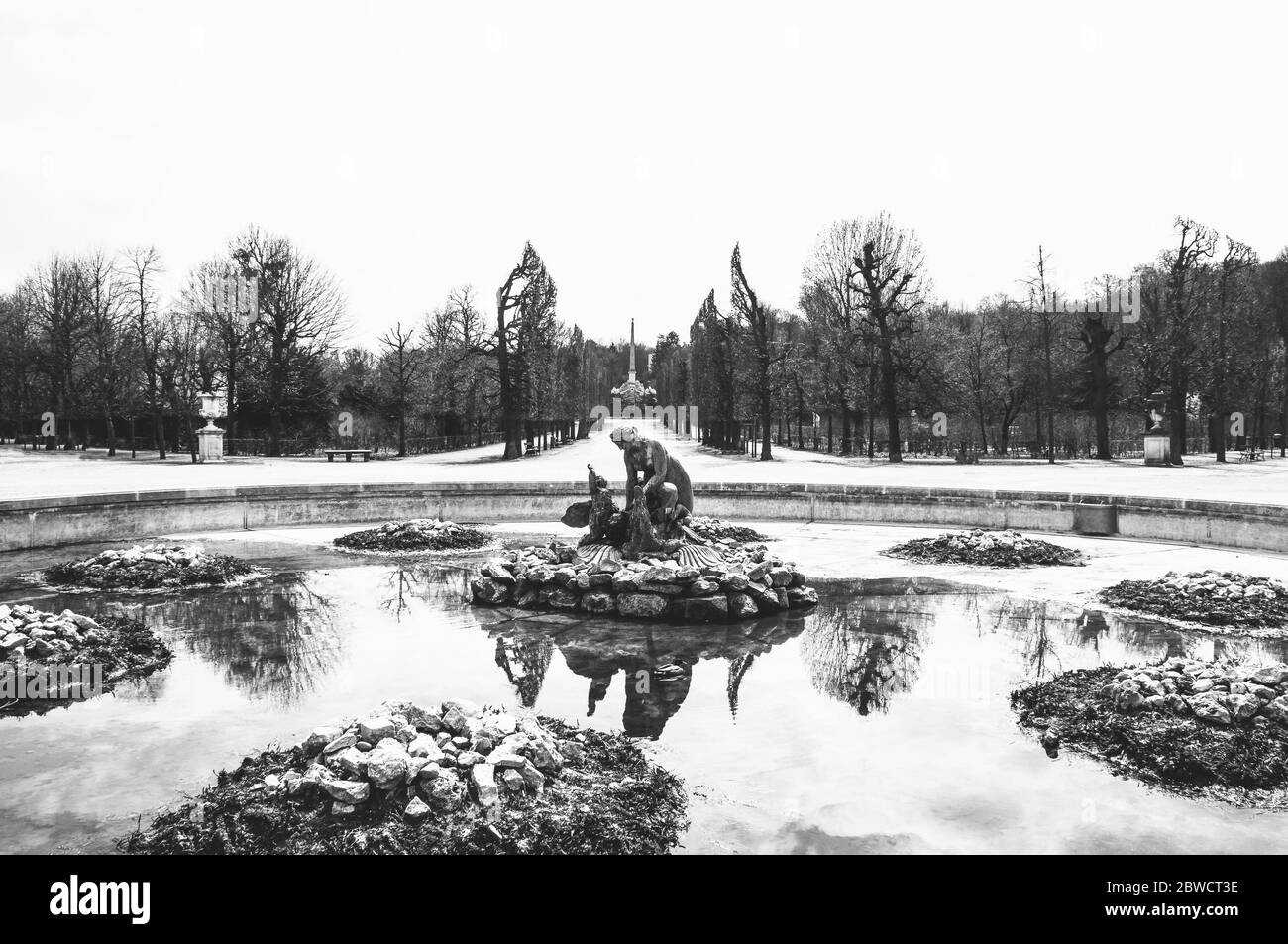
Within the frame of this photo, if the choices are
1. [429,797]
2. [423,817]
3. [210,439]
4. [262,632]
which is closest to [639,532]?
[262,632]

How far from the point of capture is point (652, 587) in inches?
405

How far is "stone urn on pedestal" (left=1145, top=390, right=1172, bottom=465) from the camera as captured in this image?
39344 mm

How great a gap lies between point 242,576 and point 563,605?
4.91 m

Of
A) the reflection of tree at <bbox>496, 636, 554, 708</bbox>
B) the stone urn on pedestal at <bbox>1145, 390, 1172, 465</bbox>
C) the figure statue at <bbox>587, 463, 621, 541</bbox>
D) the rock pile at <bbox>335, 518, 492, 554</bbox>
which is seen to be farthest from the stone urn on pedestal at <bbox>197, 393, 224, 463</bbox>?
the stone urn on pedestal at <bbox>1145, 390, 1172, 465</bbox>

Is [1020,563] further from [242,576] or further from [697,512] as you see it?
[242,576]

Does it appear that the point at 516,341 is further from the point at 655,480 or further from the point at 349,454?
the point at 655,480

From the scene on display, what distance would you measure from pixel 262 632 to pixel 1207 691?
8384 millimetres

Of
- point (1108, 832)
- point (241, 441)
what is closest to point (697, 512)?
point (1108, 832)

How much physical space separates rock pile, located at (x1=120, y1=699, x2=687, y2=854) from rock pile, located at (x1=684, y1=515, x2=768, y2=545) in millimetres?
6678

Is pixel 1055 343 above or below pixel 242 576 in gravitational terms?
above

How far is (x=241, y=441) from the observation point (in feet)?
160

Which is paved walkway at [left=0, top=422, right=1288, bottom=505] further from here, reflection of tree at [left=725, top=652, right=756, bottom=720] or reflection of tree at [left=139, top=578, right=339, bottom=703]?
reflection of tree at [left=725, top=652, right=756, bottom=720]

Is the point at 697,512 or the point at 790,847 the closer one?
the point at 790,847
